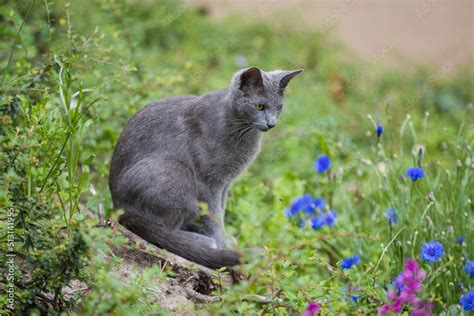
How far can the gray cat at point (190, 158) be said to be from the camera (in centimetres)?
304

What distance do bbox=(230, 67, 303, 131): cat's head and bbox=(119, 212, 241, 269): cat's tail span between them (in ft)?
2.08

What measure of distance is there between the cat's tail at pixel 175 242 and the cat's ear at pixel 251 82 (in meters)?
0.76

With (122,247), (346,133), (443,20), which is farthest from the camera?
(443,20)

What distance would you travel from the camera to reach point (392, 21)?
786 cm

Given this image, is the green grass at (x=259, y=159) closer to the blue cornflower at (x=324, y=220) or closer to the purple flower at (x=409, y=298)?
the blue cornflower at (x=324, y=220)

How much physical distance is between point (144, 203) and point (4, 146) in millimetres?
732

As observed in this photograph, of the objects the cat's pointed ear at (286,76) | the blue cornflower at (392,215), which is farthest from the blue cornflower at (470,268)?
the cat's pointed ear at (286,76)

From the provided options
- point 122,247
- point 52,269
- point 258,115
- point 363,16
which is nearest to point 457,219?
point 258,115

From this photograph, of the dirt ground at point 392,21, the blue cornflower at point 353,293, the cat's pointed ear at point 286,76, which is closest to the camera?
the blue cornflower at point 353,293

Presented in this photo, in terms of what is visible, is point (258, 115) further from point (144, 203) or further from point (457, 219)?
point (457, 219)

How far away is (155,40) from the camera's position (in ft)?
21.8

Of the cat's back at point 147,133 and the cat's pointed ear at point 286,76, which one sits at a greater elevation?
the cat's pointed ear at point 286,76

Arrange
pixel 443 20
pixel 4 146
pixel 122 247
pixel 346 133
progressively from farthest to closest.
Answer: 1. pixel 443 20
2. pixel 346 133
3. pixel 122 247
4. pixel 4 146

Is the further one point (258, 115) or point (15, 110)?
point (258, 115)
